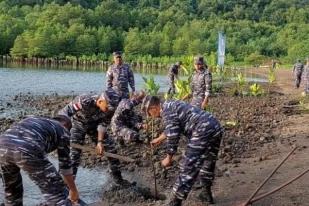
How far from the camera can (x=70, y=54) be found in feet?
328

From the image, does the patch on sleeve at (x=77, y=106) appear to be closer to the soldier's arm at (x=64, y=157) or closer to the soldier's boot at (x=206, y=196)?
the soldier's arm at (x=64, y=157)

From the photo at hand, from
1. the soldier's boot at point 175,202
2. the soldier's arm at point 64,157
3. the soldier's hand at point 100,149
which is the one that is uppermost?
the soldier's arm at point 64,157

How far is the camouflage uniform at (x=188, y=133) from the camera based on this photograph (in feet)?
26.3

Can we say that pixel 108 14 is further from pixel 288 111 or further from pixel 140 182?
pixel 140 182

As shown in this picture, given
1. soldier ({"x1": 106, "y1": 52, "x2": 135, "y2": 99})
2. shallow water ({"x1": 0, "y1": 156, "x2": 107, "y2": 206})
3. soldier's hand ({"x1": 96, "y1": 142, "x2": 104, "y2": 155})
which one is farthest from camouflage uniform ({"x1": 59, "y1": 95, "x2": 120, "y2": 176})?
soldier ({"x1": 106, "y1": 52, "x2": 135, "y2": 99})

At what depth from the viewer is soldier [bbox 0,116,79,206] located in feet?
21.1

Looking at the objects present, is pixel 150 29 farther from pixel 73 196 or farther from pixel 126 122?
pixel 73 196

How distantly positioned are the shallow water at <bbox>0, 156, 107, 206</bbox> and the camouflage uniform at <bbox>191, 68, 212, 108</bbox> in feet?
10.8

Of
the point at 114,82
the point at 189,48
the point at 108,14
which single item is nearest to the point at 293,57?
the point at 189,48

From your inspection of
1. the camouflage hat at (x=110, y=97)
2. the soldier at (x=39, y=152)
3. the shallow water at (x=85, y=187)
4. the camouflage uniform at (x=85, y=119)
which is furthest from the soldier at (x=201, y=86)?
the soldier at (x=39, y=152)

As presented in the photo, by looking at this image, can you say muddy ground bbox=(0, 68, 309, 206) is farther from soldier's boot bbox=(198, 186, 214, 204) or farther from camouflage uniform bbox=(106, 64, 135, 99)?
camouflage uniform bbox=(106, 64, 135, 99)

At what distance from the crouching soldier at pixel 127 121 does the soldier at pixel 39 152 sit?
4.05 metres

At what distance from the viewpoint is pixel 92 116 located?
30.8 ft

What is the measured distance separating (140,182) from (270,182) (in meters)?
2.57
